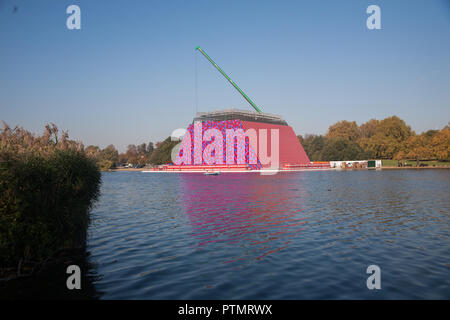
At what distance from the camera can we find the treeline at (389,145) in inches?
3762

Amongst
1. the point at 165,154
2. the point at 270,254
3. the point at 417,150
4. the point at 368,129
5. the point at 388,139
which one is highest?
the point at 368,129

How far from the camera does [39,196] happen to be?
27.8ft

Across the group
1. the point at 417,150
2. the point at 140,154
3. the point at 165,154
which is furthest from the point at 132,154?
the point at 417,150

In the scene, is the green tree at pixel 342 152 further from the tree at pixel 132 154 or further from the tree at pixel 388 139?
the tree at pixel 132 154

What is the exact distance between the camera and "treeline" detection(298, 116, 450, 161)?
95550 mm

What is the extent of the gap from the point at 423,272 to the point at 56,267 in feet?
31.1

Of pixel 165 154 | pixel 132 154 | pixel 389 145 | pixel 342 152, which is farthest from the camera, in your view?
pixel 132 154

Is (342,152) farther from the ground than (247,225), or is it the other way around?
(342,152)

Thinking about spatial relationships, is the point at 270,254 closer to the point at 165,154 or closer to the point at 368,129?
the point at 165,154

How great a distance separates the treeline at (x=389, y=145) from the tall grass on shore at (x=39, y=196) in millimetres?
103383

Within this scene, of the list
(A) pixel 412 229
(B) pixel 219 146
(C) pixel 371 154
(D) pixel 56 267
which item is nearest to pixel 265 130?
(B) pixel 219 146

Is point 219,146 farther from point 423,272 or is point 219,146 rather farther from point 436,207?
point 423,272

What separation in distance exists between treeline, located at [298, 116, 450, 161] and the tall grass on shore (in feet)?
339

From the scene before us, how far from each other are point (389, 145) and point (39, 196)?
122m
